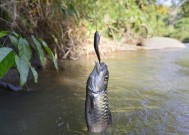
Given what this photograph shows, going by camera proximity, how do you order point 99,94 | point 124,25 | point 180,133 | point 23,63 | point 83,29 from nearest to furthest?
point 23,63 → point 99,94 → point 180,133 → point 83,29 → point 124,25

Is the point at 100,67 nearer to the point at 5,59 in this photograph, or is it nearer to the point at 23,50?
the point at 23,50

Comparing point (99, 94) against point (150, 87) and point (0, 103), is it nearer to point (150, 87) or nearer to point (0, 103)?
point (0, 103)

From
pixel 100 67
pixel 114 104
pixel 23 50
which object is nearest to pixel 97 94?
pixel 100 67

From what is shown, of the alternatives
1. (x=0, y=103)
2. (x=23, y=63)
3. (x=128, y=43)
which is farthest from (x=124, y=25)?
(x=23, y=63)

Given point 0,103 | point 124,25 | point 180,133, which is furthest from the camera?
point 124,25

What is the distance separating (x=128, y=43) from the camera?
1197cm

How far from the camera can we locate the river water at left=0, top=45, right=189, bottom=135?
3.35 metres

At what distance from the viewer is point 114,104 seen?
4227 millimetres

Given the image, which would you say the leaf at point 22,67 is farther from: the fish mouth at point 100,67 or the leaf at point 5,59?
the fish mouth at point 100,67

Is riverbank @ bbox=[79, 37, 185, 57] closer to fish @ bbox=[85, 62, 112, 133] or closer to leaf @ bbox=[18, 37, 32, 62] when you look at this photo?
fish @ bbox=[85, 62, 112, 133]

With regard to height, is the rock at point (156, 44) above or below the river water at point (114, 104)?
below

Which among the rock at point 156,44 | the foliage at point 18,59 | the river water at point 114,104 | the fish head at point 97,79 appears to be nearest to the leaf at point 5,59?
the foliage at point 18,59

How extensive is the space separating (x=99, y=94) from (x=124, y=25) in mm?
8977

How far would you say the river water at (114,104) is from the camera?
3.35 metres
